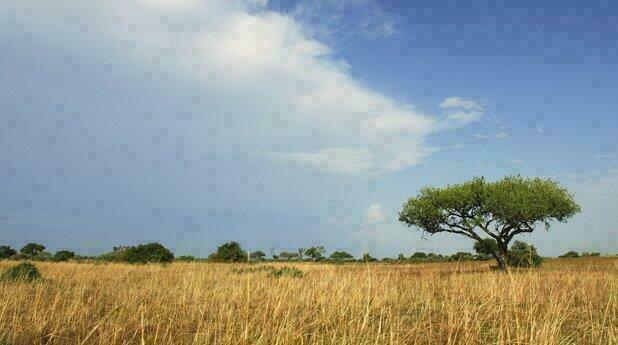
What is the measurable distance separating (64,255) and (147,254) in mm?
19731

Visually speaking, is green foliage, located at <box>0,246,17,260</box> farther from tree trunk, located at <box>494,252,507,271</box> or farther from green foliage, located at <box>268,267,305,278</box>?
tree trunk, located at <box>494,252,507,271</box>

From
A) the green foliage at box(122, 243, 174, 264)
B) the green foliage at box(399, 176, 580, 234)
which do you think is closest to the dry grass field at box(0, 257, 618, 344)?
the green foliage at box(399, 176, 580, 234)

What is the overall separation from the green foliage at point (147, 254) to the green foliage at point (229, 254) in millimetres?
6203

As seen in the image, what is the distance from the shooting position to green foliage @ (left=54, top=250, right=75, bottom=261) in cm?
5324

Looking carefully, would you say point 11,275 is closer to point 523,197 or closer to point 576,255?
point 523,197

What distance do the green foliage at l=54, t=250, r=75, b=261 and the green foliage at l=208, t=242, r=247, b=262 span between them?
744 inches

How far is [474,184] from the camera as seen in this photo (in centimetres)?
3644

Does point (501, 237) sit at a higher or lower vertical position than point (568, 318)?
higher

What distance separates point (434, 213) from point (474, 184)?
429cm

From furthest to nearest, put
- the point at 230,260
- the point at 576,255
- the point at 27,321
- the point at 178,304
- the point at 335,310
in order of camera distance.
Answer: the point at 576,255
the point at 230,260
the point at 178,304
the point at 335,310
the point at 27,321

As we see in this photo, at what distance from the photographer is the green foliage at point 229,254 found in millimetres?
49531

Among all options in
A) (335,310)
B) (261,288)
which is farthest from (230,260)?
(335,310)

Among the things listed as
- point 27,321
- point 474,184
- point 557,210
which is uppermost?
point 474,184

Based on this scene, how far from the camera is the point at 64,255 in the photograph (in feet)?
181
